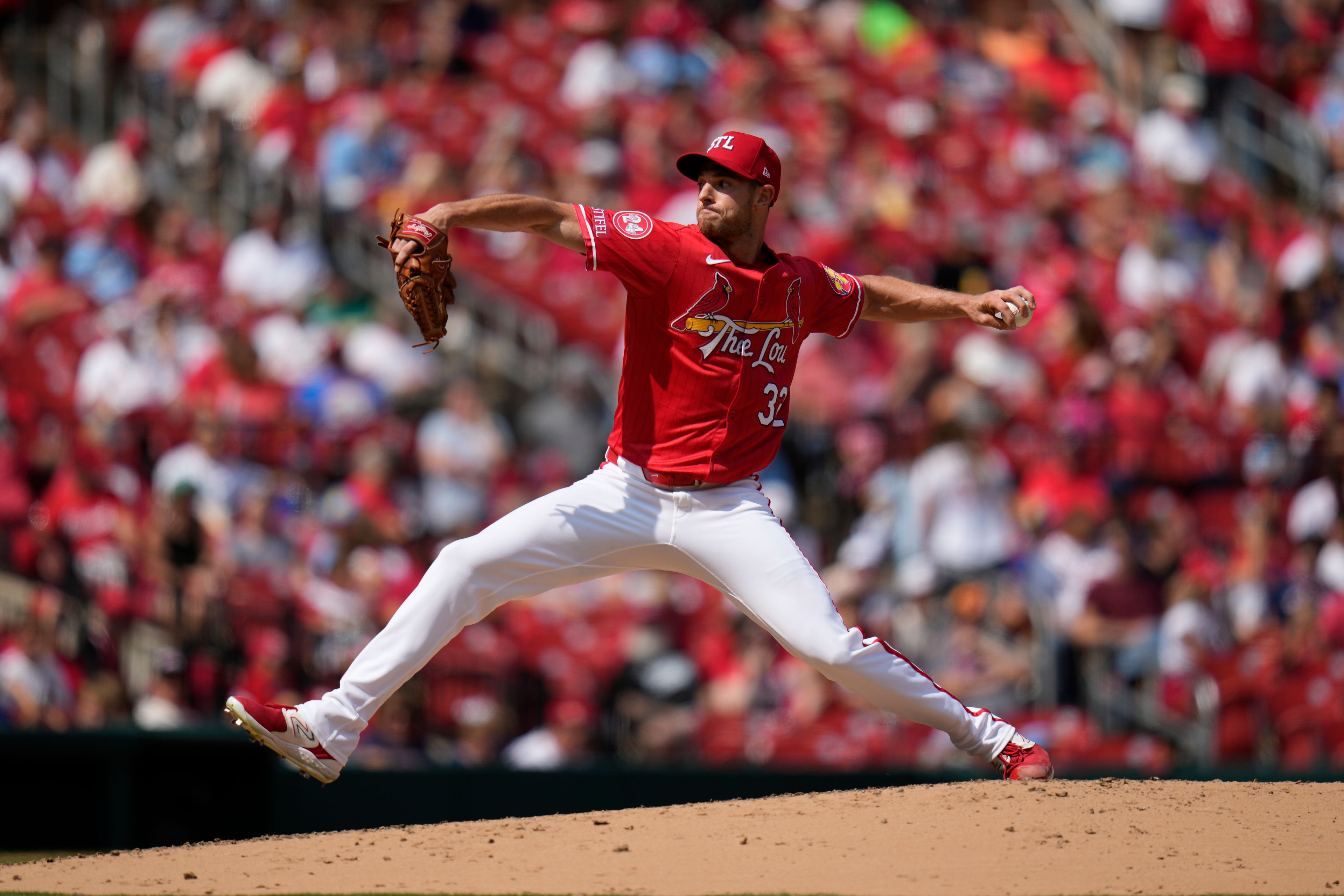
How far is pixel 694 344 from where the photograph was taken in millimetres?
5184

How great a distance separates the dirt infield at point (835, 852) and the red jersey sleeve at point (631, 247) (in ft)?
5.61

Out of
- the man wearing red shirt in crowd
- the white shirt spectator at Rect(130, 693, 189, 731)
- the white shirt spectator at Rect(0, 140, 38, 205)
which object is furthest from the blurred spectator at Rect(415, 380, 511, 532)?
the man wearing red shirt in crowd

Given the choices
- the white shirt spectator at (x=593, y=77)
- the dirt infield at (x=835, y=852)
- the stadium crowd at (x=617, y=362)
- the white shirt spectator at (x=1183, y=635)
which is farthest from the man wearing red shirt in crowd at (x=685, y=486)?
the white shirt spectator at (x=593, y=77)

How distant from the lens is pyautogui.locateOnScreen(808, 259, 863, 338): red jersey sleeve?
17.8ft

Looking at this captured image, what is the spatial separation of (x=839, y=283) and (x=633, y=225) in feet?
2.58

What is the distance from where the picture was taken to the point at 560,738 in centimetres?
825

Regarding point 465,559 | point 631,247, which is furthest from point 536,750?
point 631,247

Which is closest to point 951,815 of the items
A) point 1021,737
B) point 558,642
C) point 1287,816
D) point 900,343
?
point 1021,737

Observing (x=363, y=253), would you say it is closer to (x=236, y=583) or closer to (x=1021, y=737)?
(x=236, y=583)

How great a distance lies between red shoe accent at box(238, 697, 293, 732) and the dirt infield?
0.42 metres

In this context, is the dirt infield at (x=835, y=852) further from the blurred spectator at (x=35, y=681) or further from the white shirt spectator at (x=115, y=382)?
the white shirt spectator at (x=115, y=382)

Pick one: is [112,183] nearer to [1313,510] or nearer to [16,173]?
[16,173]

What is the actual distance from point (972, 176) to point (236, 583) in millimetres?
6362

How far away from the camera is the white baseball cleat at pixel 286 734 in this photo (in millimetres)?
4871
